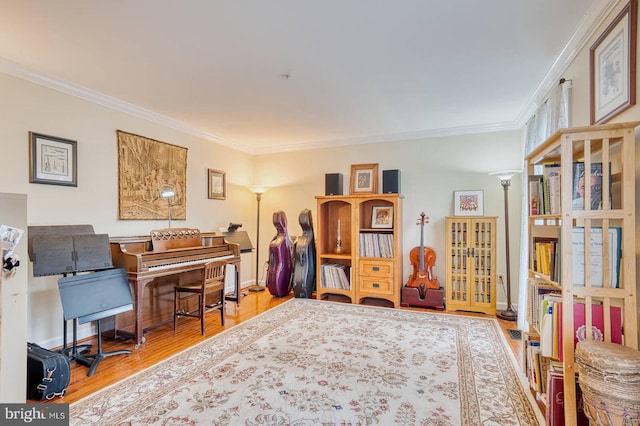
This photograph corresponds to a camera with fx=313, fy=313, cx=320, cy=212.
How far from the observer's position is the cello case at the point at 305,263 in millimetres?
4574

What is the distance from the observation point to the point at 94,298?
248 centimetres

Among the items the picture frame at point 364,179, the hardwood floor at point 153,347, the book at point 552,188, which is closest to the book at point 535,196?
the book at point 552,188

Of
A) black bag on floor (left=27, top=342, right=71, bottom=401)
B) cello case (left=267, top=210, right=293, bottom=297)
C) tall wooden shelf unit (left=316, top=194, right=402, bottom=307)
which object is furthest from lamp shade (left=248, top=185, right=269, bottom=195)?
black bag on floor (left=27, top=342, right=71, bottom=401)

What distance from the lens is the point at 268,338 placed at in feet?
9.87

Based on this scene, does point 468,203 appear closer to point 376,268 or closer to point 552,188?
point 376,268

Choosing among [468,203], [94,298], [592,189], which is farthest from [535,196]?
[94,298]

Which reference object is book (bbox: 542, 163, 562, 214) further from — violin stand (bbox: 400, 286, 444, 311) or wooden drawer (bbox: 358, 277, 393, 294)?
wooden drawer (bbox: 358, 277, 393, 294)

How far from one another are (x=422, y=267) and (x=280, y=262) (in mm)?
2022

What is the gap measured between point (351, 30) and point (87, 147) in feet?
9.09

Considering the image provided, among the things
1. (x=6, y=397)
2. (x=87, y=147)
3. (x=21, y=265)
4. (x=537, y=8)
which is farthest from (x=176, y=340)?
(x=537, y=8)

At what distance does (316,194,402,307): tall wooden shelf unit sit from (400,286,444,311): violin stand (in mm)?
109

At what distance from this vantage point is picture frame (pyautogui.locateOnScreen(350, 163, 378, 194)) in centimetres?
464

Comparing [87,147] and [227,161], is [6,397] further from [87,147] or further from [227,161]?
[227,161]

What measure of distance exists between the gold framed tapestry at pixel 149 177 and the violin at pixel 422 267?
317 centimetres
